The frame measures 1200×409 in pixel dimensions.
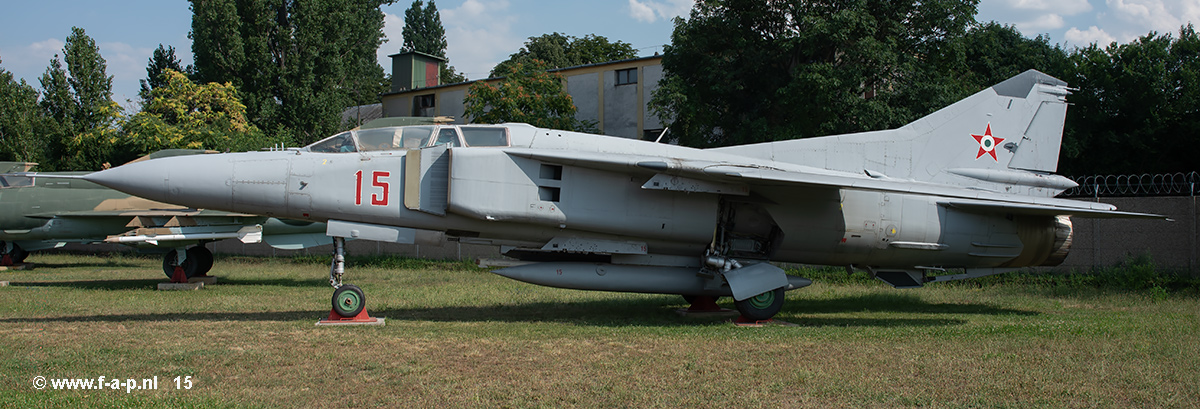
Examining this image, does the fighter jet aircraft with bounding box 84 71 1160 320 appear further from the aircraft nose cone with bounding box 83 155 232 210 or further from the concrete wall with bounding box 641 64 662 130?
the concrete wall with bounding box 641 64 662 130

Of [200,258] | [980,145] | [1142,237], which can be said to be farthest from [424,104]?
[1142,237]

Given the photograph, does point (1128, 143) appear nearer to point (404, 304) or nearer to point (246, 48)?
point (404, 304)

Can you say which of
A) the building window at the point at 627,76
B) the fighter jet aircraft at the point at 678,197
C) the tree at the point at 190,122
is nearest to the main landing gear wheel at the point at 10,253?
the tree at the point at 190,122

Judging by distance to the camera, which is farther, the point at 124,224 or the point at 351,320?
the point at 124,224

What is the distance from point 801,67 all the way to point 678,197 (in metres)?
12.1

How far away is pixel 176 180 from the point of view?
866 centimetres

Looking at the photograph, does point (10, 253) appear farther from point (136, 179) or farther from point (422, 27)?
point (422, 27)

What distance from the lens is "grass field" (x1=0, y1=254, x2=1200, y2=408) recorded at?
5297mm

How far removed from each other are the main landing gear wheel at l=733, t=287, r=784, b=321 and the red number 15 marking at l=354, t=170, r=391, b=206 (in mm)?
4642

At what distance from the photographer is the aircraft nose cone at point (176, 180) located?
339 inches

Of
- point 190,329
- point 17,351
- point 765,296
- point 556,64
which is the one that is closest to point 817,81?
point 765,296

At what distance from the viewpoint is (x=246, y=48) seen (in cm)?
3372

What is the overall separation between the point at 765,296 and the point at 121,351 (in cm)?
721

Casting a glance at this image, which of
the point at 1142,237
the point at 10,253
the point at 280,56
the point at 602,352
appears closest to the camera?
the point at 602,352
